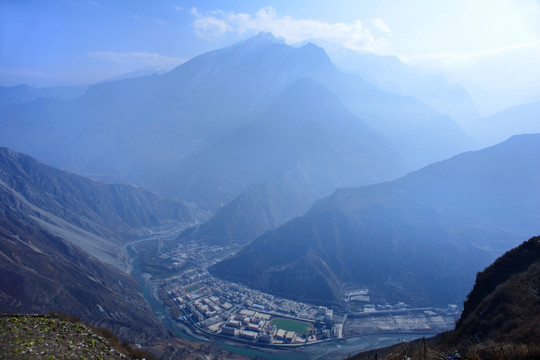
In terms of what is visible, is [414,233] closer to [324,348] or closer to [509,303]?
[324,348]

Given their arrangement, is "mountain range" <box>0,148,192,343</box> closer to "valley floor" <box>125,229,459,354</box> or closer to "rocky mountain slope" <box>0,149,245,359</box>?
"rocky mountain slope" <box>0,149,245,359</box>

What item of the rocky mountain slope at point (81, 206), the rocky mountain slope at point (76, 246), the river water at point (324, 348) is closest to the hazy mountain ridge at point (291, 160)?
the rocky mountain slope at point (81, 206)

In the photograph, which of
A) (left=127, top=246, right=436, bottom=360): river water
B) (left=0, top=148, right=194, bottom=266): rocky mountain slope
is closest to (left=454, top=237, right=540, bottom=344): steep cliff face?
(left=127, top=246, right=436, bottom=360): river water

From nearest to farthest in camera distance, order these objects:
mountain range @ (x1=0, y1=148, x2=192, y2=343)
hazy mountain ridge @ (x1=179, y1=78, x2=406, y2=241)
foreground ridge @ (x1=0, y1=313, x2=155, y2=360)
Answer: foreground ridge @ (x1=0, y1=313, x2=155, y2=360) < mountain range @ (x1=0, y1=148, x2=192, y2=343) < hazy mountain ridge @ (x1=179, y1=78, x2=406, y2=241)

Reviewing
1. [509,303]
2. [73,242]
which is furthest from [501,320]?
[73,242]

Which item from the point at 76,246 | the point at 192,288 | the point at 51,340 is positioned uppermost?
the point at 51,340

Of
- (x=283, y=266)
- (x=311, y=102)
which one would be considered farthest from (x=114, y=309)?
(x=311, y=102)

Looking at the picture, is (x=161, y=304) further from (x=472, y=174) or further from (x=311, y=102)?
(x=311, y=102)
